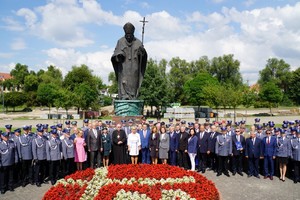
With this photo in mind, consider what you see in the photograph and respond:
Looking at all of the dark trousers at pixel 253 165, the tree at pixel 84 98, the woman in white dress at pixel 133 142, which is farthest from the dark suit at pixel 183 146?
the tree at pixel 84 98

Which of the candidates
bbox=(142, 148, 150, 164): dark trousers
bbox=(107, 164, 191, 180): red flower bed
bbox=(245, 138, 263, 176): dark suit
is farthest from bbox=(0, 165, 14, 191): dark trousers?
bbox=(245, 138, 263, 176): dark suit

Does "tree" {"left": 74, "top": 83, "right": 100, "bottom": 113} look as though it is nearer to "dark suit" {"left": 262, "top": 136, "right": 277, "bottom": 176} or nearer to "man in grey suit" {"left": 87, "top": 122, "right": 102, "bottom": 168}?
"man in grey suit" {"left": 87, "top": 122, "right": 102, "bottom": 168}

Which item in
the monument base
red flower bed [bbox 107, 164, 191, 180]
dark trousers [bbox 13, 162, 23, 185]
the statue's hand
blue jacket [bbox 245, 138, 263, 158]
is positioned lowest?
dark trousers [bbox 13, 162, 23, 185]

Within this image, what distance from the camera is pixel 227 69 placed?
238 ft

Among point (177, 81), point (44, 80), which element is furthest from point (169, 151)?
point (44, 80)

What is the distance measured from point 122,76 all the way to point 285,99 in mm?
57963

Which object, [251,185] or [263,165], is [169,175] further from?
[263,165]

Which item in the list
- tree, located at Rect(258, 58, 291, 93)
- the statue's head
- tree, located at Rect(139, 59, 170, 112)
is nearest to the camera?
the statue's head

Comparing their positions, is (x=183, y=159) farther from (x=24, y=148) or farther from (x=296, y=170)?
(x=24, y=148)

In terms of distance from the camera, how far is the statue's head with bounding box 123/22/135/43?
14.2 meters

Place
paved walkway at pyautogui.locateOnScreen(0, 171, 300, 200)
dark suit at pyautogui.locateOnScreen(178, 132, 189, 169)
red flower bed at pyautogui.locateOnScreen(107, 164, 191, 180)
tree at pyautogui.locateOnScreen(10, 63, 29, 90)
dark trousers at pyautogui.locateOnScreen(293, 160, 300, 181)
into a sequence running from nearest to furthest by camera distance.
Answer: red flower bed at pyautogui.locateOnScreen(107, 164, 191, 180) → paved walkway at pyautogui.locateOnScreen(0, 171, 300, 200) → dark trousers at pyautogui.locateOnScreen(293, 160, 300, 181) → dark suit at pyautogui.locateOnScreen(178, 132, 189, 169) → tree at pyautogui.locateOnScreen(10, 63, 29, 90)

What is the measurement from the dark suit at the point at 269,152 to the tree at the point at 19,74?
89199 millimetres

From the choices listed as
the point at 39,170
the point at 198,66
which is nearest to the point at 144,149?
the point at 39,170

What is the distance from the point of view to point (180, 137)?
37.1ft
